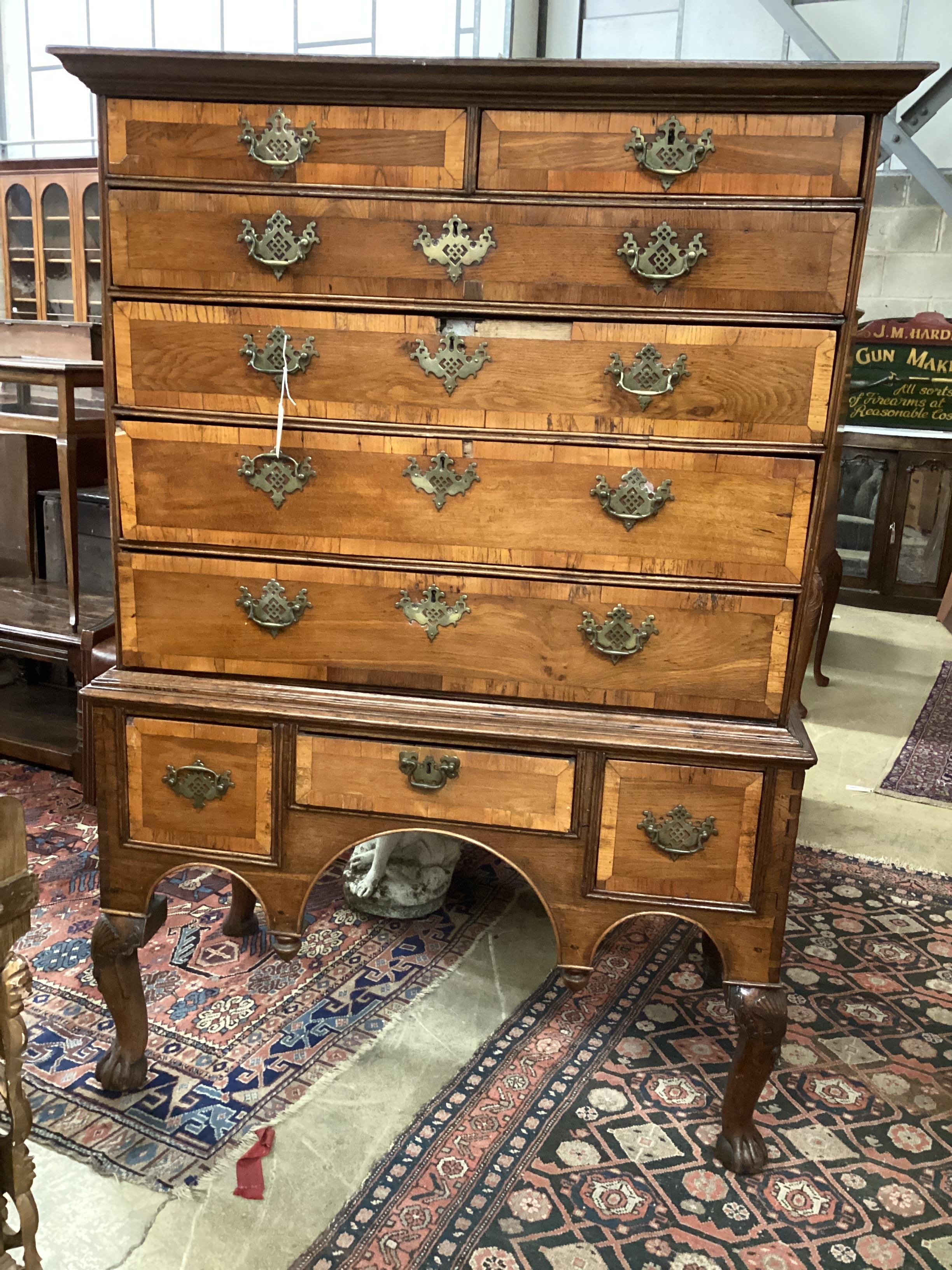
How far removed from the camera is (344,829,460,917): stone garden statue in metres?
2.51

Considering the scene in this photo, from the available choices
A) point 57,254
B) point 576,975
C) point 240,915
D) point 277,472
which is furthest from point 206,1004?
point 57,254

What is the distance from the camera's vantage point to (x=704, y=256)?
1.49 m

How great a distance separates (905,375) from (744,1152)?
5.37m

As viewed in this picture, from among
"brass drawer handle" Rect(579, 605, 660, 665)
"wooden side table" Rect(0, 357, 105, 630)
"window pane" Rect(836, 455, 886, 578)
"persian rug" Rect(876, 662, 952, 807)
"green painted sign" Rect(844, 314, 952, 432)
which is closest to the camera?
"brass drawer handle" Rect(579, 605, 660, 665)

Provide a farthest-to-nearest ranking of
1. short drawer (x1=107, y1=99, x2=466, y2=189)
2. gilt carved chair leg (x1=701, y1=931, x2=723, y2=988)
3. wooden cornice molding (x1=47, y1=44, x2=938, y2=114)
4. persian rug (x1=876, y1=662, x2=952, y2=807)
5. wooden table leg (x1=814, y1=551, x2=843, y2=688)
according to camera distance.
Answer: wooden table leg (x1=814, y1=551, x2=843, y2=688), persian rug (x1=876, y1=662, x2=952, y2=807), gilt carved chair leg (x1=701, y1=931, x2=723, y2=988), short drawer (x1=107, y1=99, x2=466, y2=189), wooden cornice molding (x1=47, y1=44, x2=938, y2=114)

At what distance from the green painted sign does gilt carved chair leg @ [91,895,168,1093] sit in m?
5.19

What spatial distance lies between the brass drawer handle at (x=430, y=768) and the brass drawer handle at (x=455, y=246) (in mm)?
744

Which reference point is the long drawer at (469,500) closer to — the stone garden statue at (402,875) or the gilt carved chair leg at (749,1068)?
the gilt carved chair leg at (749,1068)

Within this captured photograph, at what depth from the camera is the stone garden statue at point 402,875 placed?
2512 mm

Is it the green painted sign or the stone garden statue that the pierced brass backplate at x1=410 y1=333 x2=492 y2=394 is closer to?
the stone garden statue

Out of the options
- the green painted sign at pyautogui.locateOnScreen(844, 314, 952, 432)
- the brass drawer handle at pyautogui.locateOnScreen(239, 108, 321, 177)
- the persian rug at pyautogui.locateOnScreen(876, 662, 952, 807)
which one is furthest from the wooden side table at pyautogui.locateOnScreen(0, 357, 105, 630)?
the green painted sign at pyautogui.locateOnScreen(844, 314, 952, 432)

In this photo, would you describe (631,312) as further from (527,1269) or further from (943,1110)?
(943,1110)

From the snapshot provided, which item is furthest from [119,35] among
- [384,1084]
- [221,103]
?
[384,1084]

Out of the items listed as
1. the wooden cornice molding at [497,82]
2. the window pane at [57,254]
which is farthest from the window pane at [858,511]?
the window pane at [57,254]
